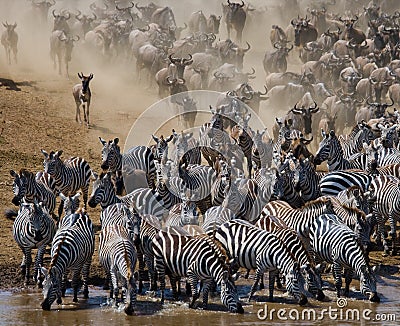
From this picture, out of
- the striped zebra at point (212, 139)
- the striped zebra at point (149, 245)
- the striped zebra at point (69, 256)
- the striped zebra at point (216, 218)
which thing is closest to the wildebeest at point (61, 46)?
the striped zebra at point (212, 139)

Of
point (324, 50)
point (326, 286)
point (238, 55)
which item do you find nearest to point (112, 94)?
point (238, 55)

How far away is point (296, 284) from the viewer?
14320 mm

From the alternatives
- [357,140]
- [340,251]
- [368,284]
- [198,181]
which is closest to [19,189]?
[198,181]

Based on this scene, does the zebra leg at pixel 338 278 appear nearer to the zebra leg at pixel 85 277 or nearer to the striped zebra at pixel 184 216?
the striped zebra at pixel 184 216

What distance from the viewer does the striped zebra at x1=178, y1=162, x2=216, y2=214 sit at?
19.1 metres

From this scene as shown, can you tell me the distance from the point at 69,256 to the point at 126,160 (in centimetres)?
681

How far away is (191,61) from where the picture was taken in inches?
1407

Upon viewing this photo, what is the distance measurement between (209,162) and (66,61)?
14129mm

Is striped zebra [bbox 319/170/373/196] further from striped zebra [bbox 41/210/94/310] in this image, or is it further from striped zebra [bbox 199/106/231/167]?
striped zebra [bbox 41/210/94/310]

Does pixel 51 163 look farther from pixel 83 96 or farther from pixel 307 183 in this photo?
A: pixel 83 96

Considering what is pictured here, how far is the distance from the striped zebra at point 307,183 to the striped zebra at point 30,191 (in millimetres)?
4676

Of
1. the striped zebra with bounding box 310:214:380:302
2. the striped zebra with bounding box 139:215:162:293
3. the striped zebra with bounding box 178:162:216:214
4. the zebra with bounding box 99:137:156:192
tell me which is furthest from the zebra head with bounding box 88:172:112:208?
the striped zebra with bounding box 310:214:380:302

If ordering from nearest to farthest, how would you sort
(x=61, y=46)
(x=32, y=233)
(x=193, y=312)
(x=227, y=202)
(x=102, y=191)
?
(x=193, y=312)
(x=32, y=233)
(x=102, y=191)
(x=227, y=202)
(x=61, y=46)

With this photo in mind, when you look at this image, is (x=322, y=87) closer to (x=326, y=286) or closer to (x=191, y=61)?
(x=191, y=61)
